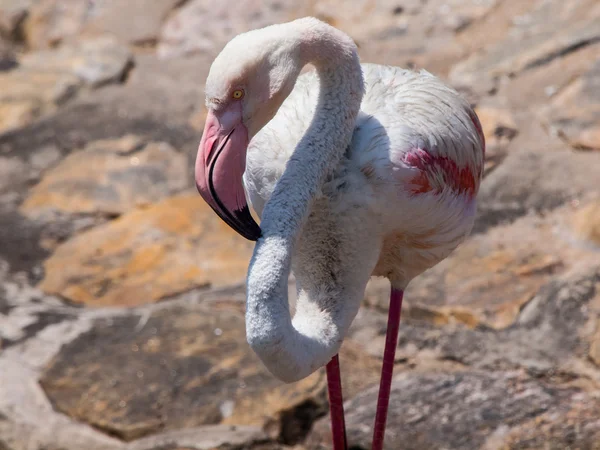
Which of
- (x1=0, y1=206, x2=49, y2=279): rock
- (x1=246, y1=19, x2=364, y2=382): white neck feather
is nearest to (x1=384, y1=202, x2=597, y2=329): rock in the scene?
(x1=246, y1=19, x2=364, y2=382): white neck feather

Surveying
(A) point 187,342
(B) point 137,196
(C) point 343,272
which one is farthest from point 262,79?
(B) point 137,196

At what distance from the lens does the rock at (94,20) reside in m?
6.69

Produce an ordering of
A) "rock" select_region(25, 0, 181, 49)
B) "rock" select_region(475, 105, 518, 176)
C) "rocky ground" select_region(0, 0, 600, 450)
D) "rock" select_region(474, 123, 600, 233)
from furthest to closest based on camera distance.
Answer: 1. "rock" select_region(25, 0, 181, 49)
2. "rock" select_region(475, 105, 518, 176)
3. "rock" select_region(474, 123, 600, 233)
4. "rocky ground" select_region(0, 0, 600, 450)

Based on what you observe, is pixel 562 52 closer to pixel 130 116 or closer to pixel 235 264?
pixel 235 264

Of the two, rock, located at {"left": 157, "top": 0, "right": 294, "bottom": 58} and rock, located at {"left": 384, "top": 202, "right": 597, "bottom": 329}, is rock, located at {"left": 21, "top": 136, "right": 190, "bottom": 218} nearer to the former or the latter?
rock, located at {"left": 157, "top": 0, "right": 294, "bottom": 58}

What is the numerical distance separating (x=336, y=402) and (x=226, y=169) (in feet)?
4.07

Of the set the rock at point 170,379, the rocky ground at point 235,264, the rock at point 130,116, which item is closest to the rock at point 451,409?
the rocky ground at point 235,264

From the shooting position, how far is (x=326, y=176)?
2617mm

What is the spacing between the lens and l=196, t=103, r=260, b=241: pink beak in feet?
7.60

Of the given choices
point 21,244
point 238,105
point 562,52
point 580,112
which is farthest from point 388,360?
point 562,52

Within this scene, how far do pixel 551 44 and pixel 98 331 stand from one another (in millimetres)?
3037

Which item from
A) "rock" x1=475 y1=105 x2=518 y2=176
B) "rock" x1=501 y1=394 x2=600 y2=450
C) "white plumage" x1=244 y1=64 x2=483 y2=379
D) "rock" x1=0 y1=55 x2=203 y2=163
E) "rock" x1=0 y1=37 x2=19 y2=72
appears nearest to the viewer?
"white plumage" x1=244 y1=64 x2=483 y2=379

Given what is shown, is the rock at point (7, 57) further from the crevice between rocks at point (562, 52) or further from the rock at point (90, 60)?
the crevice between rocks at point (562, 52)

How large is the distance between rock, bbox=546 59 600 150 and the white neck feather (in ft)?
7.80
